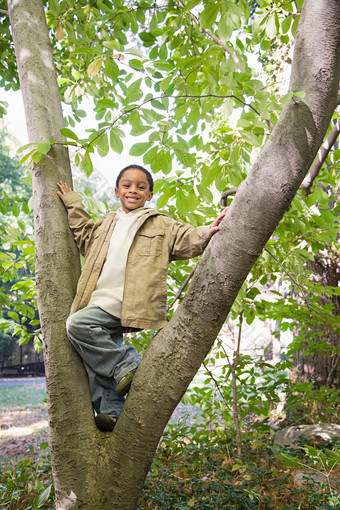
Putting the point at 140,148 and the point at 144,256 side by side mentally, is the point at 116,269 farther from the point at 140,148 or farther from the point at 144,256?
the point at 140,148

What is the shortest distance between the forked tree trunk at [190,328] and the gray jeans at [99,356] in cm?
6

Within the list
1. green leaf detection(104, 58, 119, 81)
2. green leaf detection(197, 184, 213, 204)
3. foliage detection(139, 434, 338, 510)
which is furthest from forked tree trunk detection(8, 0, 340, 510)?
foliage detection(139, 434, 338, 510)

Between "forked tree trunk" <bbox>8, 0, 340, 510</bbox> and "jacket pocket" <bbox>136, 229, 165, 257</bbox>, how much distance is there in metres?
0.42

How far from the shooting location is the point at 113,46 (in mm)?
1657

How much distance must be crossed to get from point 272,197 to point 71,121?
3015 millimetres

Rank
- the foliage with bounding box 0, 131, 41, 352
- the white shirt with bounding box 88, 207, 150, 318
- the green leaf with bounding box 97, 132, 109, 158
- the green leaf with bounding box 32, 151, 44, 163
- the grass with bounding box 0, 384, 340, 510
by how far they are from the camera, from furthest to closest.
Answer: the foliage with bounding box 0, 131, 41, 352
the grass with bounding box 0, 384, 340, 510
the green leaf with bounding box 97, 132, 109, 158
the white shirt with bounding box 88, 207, 150, 318
the green leaf with bounding box 32, 151, 44, 163

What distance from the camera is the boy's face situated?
2.00 metres

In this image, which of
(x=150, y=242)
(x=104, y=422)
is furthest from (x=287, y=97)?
(x=104, y=422)

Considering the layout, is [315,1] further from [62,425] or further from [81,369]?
[62,425]

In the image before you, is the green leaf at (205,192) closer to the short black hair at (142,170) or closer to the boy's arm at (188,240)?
the short black hair at (142,170)

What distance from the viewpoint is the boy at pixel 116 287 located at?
151 centimetres

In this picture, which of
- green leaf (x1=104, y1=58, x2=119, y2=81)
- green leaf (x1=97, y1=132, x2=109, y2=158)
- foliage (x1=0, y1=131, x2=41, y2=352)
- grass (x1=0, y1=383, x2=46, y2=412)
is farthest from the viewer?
grass (x1=0, y1=383, x2=46, y2=412)

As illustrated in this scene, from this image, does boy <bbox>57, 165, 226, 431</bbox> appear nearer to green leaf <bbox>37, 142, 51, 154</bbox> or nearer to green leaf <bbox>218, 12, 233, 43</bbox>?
green leaf <bbox>37, 142, 51, 154</bbox>

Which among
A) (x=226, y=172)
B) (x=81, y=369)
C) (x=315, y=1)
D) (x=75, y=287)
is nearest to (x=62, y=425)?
(x=81, y=369)
